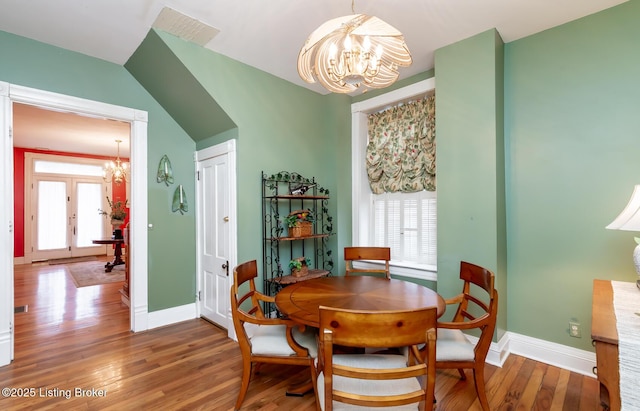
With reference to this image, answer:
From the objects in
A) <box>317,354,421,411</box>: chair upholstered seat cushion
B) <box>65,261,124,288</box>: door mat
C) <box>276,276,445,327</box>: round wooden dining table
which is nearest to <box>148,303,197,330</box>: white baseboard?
<box>276,276,445,327</box>: round wooden dining table

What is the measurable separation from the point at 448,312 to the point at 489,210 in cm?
104

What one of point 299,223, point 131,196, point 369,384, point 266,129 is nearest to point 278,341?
point 369,384

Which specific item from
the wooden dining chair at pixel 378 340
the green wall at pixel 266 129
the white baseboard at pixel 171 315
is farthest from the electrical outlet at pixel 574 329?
the white baseboard at pixel 171 315

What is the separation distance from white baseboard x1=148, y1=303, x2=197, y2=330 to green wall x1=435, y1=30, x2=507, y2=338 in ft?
9.24

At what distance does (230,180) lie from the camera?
2.97 metres

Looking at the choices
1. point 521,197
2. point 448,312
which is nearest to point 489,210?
point 521,197

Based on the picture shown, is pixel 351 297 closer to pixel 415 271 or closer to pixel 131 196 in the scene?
pixel 415 271

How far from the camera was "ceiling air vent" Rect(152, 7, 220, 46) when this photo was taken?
7.57 feet

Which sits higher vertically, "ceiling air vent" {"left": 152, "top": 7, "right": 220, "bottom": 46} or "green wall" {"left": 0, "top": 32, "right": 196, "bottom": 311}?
"ceiling air vent" {"left": 152, "top": 7, "right": 220, "bottom": 46}

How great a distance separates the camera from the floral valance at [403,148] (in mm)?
3053

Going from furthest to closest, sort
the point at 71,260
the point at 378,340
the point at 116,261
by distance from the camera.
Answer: the point at 71,260 → the point at 116,261 → the point at 378,340

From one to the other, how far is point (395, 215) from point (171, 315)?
9.36 ft

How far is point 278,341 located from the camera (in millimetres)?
1903

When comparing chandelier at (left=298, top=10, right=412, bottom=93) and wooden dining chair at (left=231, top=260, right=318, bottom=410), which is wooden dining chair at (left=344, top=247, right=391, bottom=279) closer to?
wooden dining chair at (left=231, top=260, right=318, bottom=410)
